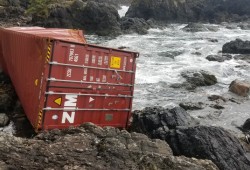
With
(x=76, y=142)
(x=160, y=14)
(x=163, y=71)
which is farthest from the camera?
(x=160, y=14)

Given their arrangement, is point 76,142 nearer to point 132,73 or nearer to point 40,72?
point 40,72

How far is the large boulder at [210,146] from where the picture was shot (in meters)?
8.68

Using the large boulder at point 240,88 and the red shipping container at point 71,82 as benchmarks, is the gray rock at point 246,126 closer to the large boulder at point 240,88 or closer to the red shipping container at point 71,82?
the large boulder at point 240,88

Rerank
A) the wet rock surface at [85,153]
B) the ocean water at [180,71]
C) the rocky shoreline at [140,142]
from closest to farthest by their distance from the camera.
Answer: the wet rock surface at [85,153] < the rocky shoreline at [140,142] < the ocean water at [180,71]

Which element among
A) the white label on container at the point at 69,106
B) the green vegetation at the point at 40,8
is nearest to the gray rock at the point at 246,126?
the white label on container at the point at 69,106

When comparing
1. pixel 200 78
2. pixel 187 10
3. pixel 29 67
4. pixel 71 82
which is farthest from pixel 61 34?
pixel 187 10

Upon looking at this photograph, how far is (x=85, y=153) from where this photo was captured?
653 cm

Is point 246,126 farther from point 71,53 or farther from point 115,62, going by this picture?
point 71,53

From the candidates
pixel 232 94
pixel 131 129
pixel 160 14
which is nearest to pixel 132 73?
pixel 131 129

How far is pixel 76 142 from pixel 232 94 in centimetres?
1297

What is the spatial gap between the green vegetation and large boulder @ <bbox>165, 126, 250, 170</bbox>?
106ft

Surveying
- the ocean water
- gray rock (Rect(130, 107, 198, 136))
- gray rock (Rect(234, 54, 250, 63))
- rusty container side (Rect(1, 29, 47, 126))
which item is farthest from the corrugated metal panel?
gray rock (Rect(234, 54, 250, 63))

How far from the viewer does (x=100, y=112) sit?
1111 cm

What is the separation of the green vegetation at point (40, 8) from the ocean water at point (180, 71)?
594cm
